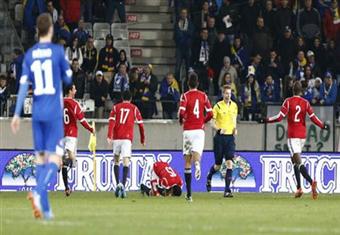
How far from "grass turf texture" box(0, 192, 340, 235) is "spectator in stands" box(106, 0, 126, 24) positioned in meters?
11.8

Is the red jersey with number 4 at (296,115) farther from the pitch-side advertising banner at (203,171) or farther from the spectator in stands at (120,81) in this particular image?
the spectator in stands at (120,81)

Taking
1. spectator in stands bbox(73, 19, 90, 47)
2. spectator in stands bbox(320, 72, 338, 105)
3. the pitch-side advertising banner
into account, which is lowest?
the pitch-side advertising banner

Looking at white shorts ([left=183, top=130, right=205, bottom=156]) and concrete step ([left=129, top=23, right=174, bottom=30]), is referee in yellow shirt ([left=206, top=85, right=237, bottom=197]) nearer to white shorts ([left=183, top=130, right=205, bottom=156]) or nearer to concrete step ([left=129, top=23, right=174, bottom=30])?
white shorts ([left=183, top=130, right=205, bottom=156])

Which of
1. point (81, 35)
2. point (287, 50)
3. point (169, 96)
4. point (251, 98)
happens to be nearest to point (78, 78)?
point (81, 35)

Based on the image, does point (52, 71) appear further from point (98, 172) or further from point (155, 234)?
point (98, 172)

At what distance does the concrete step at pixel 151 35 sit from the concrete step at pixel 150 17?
1.19 ft

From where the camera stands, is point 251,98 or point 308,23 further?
point 308,23

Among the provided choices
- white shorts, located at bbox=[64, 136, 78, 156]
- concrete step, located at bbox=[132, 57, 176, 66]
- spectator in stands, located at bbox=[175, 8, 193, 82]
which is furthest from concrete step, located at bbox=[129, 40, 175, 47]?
white shorts, located at bbox=[64, 136, 78, 156]

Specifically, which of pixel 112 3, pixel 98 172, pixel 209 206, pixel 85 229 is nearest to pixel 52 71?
pixel 85 229

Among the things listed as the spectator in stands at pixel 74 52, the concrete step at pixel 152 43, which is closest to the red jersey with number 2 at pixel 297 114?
the spectator in stands at pixel 74 52

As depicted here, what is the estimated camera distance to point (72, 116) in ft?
93.1

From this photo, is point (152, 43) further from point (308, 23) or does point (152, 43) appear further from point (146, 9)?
point (308, 23)

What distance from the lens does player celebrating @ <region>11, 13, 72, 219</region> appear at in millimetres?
17453

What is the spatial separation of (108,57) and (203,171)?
4673 millimetres
